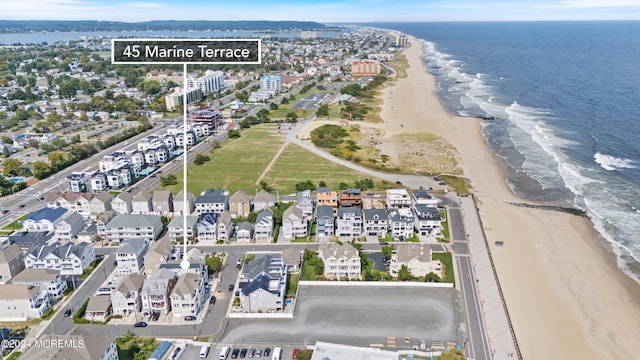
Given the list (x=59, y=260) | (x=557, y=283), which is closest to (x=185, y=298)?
(x=59, y=260)

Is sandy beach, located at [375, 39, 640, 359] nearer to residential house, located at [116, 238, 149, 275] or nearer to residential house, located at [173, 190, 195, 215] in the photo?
residential house, located at [116, 238, 149, 275]

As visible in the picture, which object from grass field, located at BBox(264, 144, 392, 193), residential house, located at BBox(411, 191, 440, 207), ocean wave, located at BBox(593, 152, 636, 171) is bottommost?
grass field, located at BBox(264, 144, 392, 193)

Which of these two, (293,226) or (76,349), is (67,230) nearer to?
(293,226)

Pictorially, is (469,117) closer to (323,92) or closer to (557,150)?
(557,150)

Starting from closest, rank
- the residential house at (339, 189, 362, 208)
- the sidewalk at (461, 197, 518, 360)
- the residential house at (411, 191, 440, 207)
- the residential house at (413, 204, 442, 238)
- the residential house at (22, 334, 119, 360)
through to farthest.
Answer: the residential house at (22, 334, 119, 360) < the sidewalk at (461, 197, 518, 360) < the residential house at (413, 204, 442, 238) < the residential house at (411, 191, 440, 207) < the residential house at (339, 189, 362, 208)

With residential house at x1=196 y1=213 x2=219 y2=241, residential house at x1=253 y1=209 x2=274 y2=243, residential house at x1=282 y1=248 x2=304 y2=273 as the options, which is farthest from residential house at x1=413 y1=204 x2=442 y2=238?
residential house at x1=196 y1=213 x2=219 y2=241

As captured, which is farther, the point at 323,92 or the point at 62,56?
the point at 62,56

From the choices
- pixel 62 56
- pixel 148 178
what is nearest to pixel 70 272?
pixel 148 178

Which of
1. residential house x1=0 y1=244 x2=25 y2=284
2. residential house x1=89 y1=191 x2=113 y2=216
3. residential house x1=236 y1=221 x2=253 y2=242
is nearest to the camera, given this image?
residential house x1=0 y1=244 x2=25 y2=284
